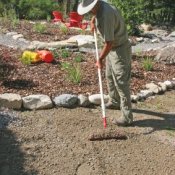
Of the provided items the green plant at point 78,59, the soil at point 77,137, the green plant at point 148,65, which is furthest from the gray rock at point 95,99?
the green plant at point 148,65

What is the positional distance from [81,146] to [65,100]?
1133 millimetres

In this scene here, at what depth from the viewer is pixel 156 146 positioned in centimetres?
534

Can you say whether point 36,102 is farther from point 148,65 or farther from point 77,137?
point 148,65

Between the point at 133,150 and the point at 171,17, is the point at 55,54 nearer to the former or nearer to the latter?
the point at 133,150

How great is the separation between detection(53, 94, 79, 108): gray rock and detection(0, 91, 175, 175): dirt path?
0.10m

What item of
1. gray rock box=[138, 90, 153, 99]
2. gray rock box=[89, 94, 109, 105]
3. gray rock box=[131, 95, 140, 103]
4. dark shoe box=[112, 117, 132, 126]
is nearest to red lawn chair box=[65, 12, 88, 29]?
gray rock box=[138, 90, 153, 99]

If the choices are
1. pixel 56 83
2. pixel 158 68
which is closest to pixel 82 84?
pixel 56 83

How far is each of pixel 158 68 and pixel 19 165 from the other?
429 centimetres

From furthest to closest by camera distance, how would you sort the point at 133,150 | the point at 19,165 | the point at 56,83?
the point at 56,83, the point at 133,150, the point at 19,165

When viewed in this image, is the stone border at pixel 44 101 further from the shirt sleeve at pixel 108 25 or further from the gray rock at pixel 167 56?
the gray rock at pixel 167 56

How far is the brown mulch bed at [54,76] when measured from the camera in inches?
262

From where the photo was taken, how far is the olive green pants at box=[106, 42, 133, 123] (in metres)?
5.70

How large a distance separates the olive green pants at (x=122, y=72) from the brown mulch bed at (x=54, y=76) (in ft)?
3.18

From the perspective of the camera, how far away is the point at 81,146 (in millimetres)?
5207
